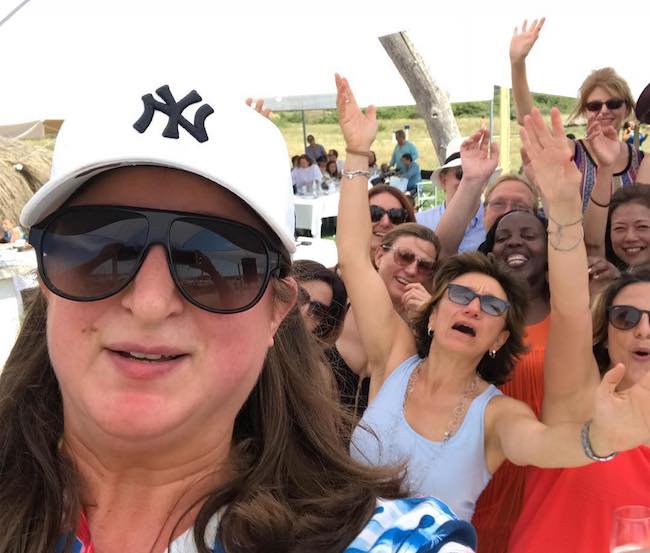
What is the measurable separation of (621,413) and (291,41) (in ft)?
20.9

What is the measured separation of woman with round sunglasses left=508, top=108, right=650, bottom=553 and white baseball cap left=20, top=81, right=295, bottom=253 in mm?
1390

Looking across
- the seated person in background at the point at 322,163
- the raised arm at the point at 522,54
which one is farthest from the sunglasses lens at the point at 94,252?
the seated person in background at the point at 322,163

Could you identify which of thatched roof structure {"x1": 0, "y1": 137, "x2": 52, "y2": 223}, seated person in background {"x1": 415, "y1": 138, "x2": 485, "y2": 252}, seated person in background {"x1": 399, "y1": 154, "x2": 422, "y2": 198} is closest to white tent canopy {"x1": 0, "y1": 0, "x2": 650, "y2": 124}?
thatched roof structure {"x1": 0, "y1": 137, "x2": 52, "y2": 223}

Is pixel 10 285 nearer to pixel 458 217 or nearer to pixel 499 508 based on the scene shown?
pixel 458 217

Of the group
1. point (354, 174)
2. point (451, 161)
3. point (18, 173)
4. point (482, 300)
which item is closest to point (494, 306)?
point (482, 300)

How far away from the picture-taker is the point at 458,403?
2.27m

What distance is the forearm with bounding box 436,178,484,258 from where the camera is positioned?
369 cm

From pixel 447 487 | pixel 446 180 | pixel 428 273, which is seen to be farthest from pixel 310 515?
pixel 446 180

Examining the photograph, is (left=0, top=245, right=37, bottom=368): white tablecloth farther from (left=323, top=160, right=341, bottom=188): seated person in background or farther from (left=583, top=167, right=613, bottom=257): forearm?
(left=323, top=160, right=341, bottom=188): seated person in background

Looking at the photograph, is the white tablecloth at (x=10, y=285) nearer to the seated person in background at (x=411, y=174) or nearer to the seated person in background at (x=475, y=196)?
the seated person in background at (x=475, y=196)

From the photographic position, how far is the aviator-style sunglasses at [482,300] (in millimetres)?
2379

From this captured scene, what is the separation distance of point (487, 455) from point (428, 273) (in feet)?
3.95

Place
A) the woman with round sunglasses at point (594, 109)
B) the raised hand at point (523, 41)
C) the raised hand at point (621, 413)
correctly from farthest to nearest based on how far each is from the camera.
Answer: the raised hand at point (523, 41), the woman with round sunglasses at point (594, 109), the raised hand at point (621, 413)

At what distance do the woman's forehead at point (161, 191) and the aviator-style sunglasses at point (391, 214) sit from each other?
302cm
